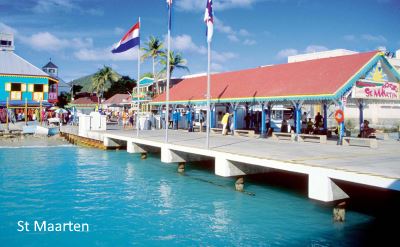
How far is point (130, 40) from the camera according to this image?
21.5 metres

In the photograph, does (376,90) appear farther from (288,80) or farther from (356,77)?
(288,80)

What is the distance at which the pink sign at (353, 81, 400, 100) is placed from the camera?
→ 17875 millimetres

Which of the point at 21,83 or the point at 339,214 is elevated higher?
the point at 21,83

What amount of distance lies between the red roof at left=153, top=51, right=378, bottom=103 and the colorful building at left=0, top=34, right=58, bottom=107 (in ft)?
97.6

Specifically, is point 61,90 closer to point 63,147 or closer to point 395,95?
point 63,147

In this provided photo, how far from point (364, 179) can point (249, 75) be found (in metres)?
18.7

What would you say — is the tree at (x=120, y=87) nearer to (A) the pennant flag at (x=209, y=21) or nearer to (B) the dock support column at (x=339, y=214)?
(A) the pennant flag at (x=209, y=21)

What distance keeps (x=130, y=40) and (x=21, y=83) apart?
35.9m

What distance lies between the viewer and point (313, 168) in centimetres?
988

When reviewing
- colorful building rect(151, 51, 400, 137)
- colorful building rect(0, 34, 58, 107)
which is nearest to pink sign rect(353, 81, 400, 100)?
colorful building rect(151, 51, 400, 137)

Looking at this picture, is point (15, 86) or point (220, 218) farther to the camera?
point (15, 86)

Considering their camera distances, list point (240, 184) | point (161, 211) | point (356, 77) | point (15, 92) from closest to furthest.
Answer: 1. point (161, 211)
2. point (240, 184)
3. point (356, 77)
4. point (15, 92)

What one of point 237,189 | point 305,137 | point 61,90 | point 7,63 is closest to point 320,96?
point 305,137

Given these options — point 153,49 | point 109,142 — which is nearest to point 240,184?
point 109,142
